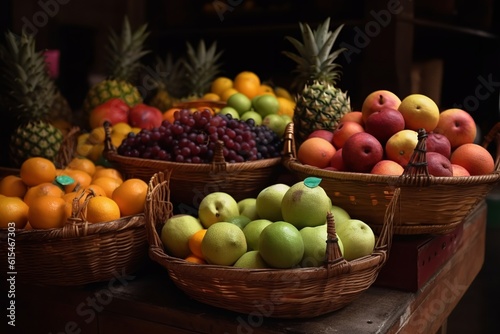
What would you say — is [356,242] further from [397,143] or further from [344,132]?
[344,132]

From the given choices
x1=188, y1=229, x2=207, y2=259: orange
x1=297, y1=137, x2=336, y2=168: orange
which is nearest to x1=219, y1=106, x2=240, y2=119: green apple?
x1=297, y1=137, x2=336, y2=168: orange

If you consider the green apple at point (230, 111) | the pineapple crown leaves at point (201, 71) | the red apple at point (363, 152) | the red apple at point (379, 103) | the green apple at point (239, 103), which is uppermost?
the pineapple crown leaves at point (201, 71)

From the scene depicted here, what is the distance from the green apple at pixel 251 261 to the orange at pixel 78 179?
2.22 ft

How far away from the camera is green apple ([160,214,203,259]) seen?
1314 mm

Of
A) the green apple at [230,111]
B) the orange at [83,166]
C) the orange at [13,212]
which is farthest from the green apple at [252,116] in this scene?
the orange at [13,212]

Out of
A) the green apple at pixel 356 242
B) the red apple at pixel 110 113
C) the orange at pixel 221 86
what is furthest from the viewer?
the orange at pixel 221 86

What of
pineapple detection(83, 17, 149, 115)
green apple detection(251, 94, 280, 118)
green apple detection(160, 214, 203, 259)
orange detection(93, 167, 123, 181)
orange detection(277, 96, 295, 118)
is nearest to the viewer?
green apple detection(160, 214, 203, 259)

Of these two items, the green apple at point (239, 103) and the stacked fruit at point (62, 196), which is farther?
the green apple at point (239, 103)

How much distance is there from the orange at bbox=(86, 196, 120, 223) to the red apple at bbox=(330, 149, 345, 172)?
0.65m

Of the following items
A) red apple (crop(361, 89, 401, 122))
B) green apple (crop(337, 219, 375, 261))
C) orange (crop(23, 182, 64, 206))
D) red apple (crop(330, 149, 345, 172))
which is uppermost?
red apple (crop(361, 89, 401, 122))

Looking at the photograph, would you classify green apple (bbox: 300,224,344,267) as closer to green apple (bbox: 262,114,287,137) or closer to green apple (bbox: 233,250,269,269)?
green apple (bbox: 233,250,269,269)

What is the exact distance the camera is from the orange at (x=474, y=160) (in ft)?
4.81

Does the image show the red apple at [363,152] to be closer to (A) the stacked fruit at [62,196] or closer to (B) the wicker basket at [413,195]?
(B) the wicker basket at [413,195]

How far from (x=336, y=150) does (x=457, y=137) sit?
366mm
